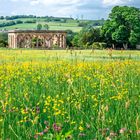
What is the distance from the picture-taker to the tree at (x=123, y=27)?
290 ft

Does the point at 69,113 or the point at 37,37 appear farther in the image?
the point at 37,37

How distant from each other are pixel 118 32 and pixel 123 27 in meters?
2.68

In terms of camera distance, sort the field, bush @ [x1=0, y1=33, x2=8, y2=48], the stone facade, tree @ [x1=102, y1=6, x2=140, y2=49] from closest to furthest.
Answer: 1. the field
2. tree @ [x1=102, y1=6, x2=140, y2=49]
3. bush @ [x1=0, y1=33, x2=8, y2=48]
4. the stone facade

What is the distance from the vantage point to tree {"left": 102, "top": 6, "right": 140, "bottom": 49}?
290 feet

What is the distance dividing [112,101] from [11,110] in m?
1.76

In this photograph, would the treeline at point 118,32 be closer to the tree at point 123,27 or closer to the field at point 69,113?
the tree at point 123,27

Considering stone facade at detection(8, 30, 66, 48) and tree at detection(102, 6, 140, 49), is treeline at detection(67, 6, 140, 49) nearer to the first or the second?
tree at detection(102, 6, 140, 49)

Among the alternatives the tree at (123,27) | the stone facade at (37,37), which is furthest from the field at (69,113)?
the stone facade at (37,37)

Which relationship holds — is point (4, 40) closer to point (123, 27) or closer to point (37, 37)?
point (37, 37)

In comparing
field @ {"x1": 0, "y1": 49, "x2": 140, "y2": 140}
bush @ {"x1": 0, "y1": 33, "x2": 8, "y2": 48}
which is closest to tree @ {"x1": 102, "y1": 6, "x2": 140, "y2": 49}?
bush @ {"x1": 0, "y1": 33, "x2": 8, "y2": 48}

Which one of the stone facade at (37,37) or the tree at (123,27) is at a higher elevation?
the tree at (123,27)

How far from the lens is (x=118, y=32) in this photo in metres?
88.8

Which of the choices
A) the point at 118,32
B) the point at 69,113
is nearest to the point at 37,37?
the point at 118,32

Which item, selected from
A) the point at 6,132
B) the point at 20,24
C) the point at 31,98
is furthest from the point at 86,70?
the point at 20,24
